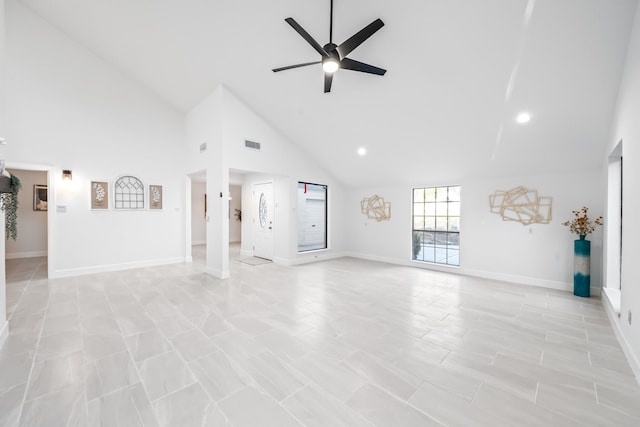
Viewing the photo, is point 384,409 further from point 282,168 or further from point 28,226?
point 28,226

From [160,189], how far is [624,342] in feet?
26.9

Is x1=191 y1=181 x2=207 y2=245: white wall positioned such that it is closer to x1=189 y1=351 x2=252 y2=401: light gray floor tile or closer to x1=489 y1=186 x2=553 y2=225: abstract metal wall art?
x1=189 y1=351 x2=252 y2=401: light gray floor tile

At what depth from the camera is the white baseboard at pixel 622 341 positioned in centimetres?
230

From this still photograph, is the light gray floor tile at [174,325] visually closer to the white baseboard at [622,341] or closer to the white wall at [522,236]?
the white baseboard at [622,341]

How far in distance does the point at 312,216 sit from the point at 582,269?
566 centimetres

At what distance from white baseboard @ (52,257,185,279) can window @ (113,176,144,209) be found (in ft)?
4.27

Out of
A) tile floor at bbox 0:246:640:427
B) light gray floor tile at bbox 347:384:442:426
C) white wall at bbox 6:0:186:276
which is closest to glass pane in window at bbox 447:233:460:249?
tile floor at bbox 0:246:640:427

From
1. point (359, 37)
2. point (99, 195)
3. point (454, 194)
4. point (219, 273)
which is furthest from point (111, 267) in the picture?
point (454, 194)

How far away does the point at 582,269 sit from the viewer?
4.43 metres

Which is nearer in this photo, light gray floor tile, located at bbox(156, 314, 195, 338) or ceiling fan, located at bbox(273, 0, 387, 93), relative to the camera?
ceiling fan, located at bbox(273, 0, 387, 93)

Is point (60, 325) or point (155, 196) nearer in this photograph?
point (60, 325)

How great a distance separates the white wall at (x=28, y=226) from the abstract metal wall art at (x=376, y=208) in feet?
29.9

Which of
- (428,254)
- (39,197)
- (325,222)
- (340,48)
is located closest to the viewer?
(340,48)

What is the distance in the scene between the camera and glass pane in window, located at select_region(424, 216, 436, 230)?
6.74 m
